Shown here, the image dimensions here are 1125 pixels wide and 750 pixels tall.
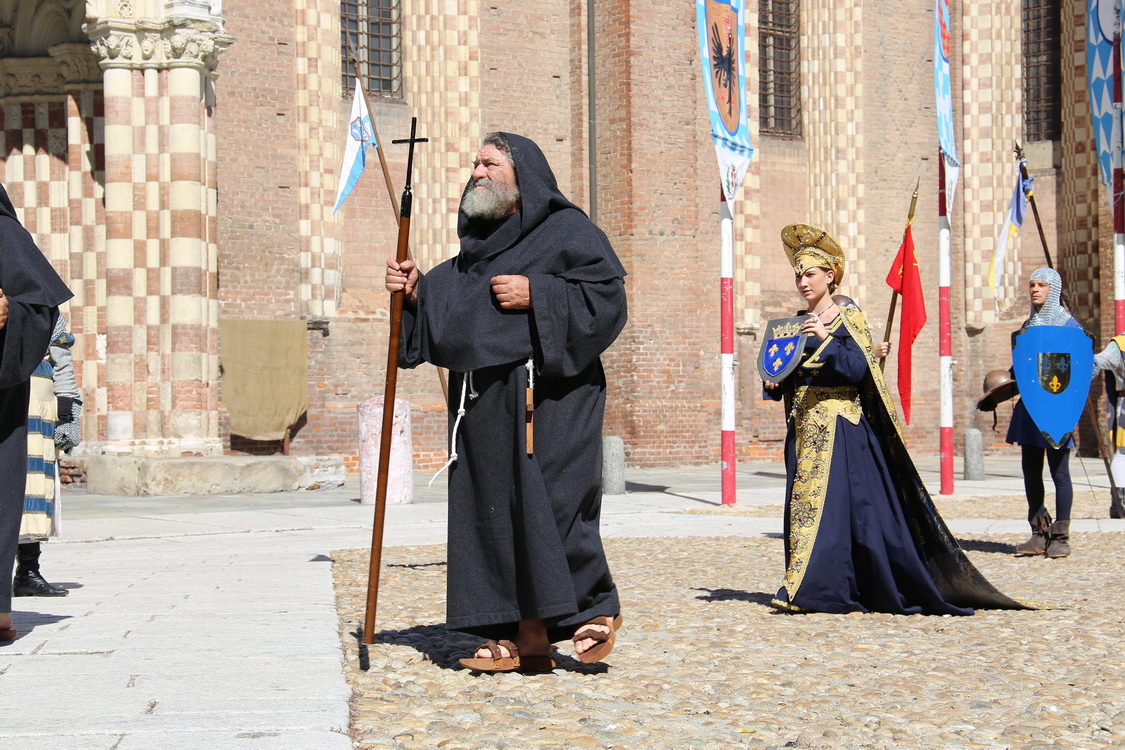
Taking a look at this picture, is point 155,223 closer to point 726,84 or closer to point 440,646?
point 726,84

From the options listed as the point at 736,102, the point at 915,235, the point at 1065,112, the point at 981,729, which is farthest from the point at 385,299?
the point at 981,729

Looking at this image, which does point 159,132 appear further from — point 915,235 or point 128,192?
point 915,235

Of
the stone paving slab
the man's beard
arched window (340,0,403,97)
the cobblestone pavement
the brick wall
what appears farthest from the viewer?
arched window (340,0,403,97)

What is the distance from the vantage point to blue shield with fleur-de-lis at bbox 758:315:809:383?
6617mm

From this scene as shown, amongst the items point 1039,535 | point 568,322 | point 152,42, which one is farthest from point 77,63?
point 568,322

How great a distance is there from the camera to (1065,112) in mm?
23859

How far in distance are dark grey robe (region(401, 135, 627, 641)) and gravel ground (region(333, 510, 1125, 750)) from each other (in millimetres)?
321

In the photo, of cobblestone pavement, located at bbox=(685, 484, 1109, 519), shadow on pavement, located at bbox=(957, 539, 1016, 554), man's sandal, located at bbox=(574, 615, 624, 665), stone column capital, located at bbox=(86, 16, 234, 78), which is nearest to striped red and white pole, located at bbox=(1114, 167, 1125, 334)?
cobblestone pavement, located at bbox=(685, 484, 1109, 519)

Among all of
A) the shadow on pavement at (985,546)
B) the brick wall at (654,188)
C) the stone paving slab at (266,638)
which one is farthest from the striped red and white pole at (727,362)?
the brick wall at (654,188)

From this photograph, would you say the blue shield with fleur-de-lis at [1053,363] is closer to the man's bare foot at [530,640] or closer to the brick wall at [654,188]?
the man's bare foot at [530,640]

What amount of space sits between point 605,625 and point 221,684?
50.8 inches

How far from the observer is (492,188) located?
480cm

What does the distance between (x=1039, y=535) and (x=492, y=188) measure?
5653 mm

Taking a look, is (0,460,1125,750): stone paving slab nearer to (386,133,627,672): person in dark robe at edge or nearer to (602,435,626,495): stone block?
(386,133,627,672): person in dark robe at edge
